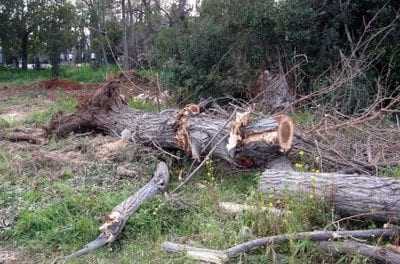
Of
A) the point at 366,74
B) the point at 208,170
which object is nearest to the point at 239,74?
the point at 366,74

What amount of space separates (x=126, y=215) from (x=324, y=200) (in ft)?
5.19

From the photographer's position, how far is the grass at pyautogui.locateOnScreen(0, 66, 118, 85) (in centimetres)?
1653

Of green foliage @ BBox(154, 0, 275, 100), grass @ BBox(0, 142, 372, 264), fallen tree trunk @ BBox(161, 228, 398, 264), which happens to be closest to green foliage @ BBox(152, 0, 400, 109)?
green foliage @ BBox(154, 0, 275, 100)

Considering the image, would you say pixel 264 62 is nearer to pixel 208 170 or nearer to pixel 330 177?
pixel 208 170

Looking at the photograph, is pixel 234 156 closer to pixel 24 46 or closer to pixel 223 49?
pixel 223 49

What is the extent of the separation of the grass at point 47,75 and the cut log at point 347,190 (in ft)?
42.7

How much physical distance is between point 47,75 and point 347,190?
1669 cm

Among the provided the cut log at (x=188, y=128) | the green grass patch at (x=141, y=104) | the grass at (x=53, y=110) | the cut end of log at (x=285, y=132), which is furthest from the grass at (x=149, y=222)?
the green grass patch at (x=141, y=104)

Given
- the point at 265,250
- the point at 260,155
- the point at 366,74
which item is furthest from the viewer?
the point at 366,74

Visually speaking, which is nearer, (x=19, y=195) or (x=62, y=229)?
(x=62, y=229)

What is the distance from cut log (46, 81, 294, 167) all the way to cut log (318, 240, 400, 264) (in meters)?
1.58

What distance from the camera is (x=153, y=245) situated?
11.3 ft

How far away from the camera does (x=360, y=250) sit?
9.59ft

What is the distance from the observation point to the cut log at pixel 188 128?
179 inches
